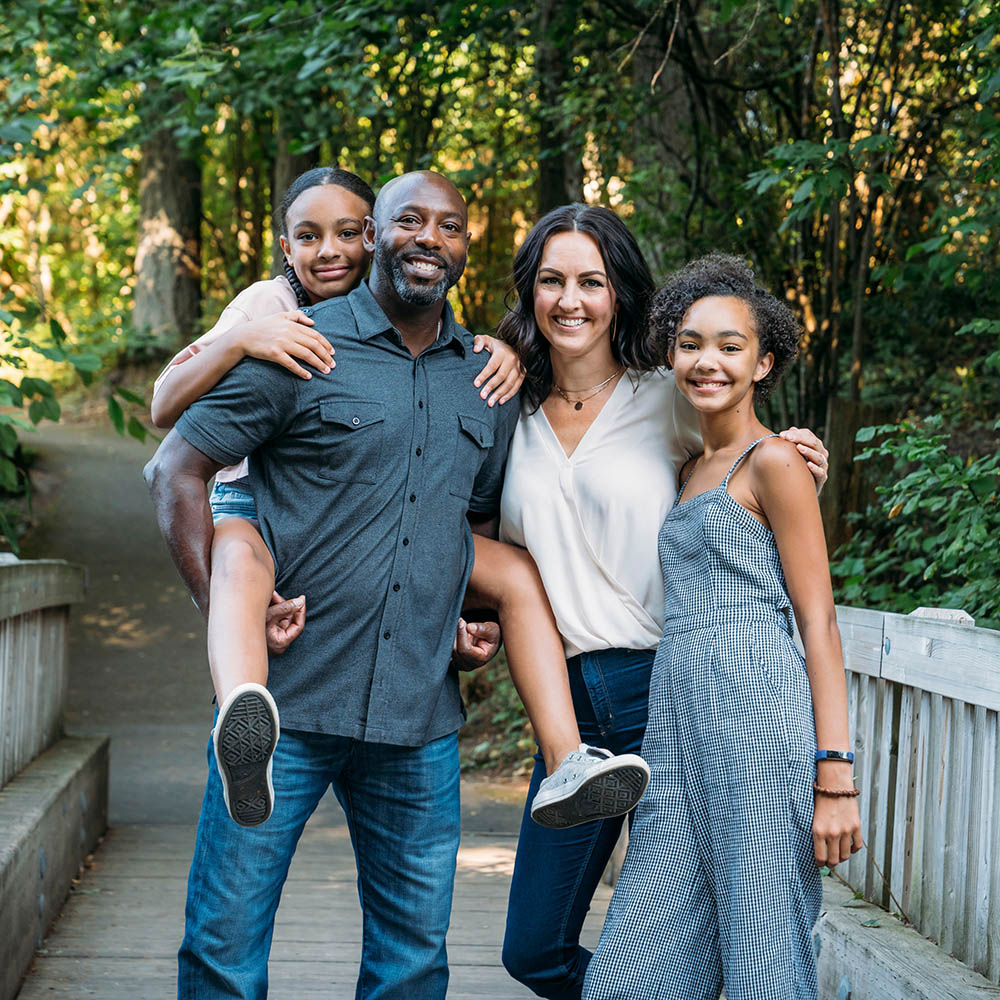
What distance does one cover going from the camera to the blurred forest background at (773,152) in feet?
14.8

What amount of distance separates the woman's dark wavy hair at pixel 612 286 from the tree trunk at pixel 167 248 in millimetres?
14468

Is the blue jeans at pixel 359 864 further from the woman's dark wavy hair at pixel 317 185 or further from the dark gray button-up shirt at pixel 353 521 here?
the woman's dark wavy hair at pixel 317 185

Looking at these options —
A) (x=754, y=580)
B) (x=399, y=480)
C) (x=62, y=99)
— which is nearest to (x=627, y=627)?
(x=754, y=580)

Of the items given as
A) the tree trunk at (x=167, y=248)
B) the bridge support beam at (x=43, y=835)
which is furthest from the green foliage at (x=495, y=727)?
the tree trunk at (x=167, y=248)

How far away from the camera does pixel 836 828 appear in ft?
7.52

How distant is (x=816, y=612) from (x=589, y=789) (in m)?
0.56

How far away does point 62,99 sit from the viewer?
29.8 feet

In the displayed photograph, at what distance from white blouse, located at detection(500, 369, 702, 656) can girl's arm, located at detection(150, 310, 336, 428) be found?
57 centimetres

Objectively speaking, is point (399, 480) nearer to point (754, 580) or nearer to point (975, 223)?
point (754, 580)

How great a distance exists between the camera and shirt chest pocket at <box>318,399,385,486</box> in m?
2.52

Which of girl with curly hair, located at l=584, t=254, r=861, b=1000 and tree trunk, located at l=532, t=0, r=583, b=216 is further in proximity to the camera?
tree trunk, located at l=532, t=0, r=583, b=216

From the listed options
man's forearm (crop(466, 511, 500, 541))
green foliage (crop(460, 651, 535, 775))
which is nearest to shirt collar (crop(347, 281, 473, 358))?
man's forearm (crop(466, 511, 500, 541))

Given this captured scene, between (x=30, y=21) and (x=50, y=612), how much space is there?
4.37m

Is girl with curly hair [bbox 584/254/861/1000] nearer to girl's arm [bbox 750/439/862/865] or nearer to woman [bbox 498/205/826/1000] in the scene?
girl's arm [bbox 750/439/862/865]
